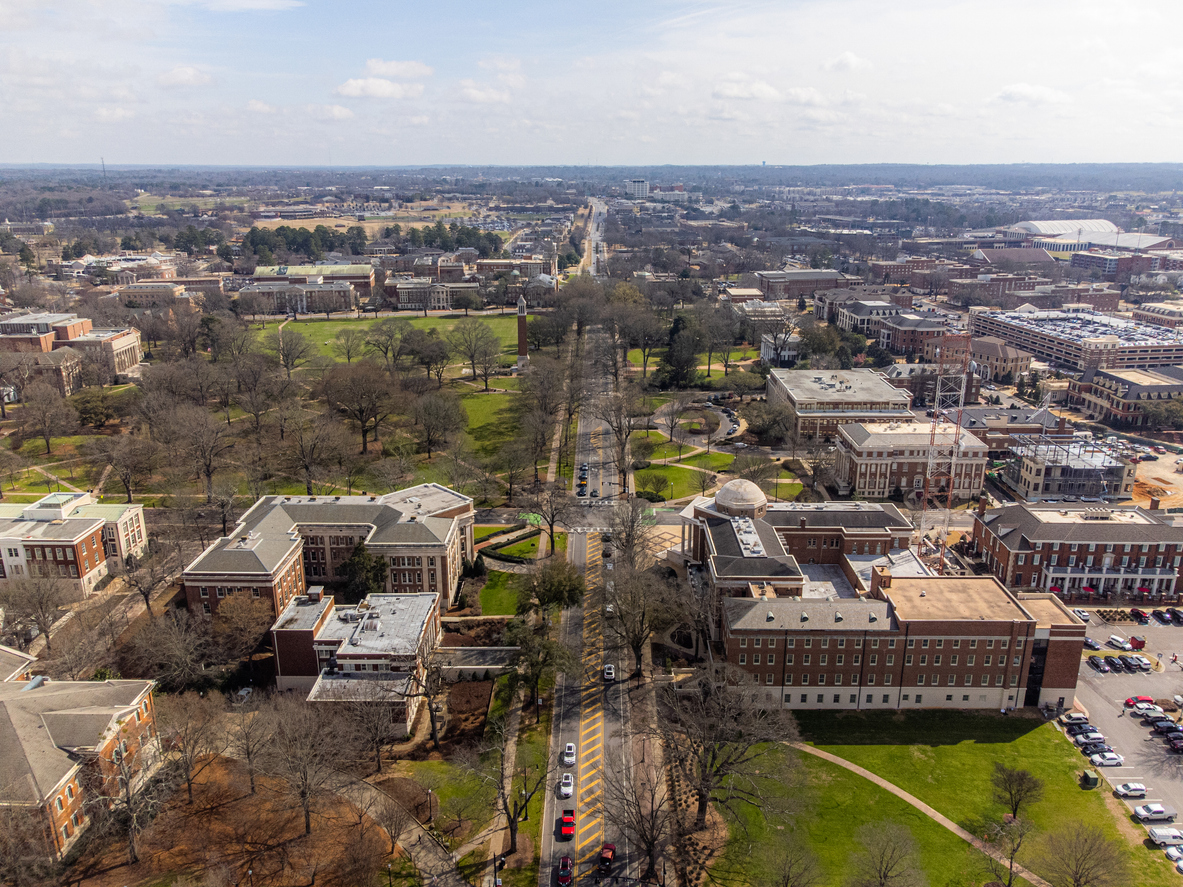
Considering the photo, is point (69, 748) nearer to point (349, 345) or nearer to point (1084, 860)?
point (1084, 860)

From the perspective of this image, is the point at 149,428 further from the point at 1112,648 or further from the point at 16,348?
the point at 1112,648

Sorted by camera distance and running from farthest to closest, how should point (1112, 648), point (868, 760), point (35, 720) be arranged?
point (1112, 648), point (868, 760), point (35, 720)

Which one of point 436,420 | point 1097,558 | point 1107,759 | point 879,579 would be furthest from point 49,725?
point 1097,558

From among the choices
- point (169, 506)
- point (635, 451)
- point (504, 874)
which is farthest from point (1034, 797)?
point (169, 506)

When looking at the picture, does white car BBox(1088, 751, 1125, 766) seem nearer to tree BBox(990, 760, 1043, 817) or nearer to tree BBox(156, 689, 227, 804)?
tree BBox(990, 760, 1043, 817)

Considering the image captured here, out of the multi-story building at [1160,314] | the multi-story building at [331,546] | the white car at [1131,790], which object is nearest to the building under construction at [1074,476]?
the white car at [1131,790]

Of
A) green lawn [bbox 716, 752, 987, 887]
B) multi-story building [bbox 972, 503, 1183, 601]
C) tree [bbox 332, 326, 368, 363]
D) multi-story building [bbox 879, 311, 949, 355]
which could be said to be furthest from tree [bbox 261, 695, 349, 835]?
multi-story building [bbox 879, 311, 949, 355]
